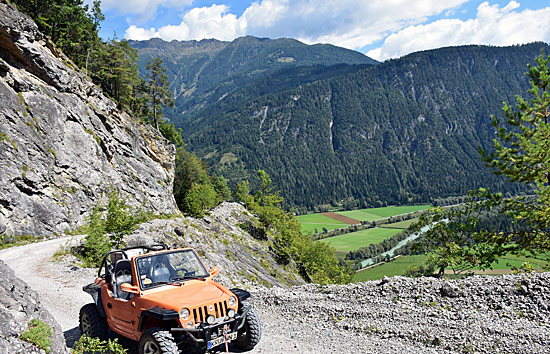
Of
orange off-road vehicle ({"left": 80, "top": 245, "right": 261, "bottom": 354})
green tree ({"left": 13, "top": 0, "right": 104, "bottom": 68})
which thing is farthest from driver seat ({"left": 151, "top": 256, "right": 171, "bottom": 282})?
green tree ({"left": 13, "top": 0, "right": 104, "bottom": 68})

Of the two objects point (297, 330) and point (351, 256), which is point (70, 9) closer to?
point (297, 330)

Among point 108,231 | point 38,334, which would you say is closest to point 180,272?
point 38,334

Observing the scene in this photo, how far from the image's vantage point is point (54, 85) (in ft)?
106

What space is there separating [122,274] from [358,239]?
4843 inches

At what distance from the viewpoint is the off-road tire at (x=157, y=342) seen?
20.0ft

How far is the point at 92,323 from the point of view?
791cm

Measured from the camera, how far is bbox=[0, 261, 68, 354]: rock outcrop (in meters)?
4.77

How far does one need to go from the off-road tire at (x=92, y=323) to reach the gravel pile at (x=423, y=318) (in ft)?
12.4

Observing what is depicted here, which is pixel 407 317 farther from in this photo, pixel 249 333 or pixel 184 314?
pixel 184 314

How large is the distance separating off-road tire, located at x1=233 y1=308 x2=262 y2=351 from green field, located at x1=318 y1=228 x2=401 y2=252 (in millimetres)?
104127

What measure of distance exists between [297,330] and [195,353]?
137 inches

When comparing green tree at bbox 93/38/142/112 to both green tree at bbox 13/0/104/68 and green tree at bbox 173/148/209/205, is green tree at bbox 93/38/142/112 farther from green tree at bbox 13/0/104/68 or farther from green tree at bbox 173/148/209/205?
green tree at bbox 173/148/209/205

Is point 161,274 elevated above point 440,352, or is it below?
above

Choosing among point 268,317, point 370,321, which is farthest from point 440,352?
point 268,317
